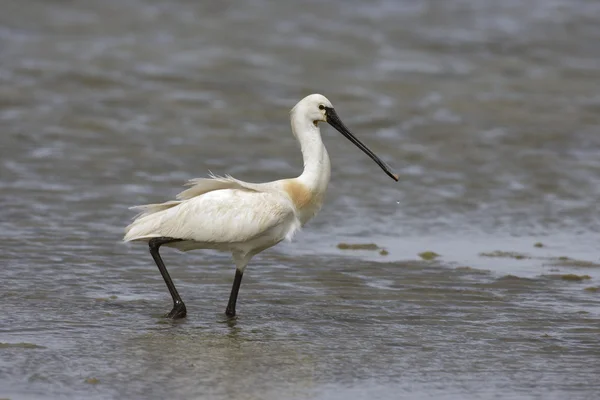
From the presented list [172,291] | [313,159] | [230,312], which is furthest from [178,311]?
[313,159]

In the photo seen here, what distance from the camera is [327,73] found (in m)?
19.6

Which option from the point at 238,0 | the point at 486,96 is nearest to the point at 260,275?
the point at 486,96

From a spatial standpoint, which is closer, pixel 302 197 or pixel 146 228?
pixel 146 228

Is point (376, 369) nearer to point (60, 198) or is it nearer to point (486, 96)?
point (60, 198)

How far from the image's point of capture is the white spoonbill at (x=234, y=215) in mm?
8594

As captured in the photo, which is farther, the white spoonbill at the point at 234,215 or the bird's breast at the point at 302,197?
the bird's breast at the point at 302,197

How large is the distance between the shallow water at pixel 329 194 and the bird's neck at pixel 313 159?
84 cm

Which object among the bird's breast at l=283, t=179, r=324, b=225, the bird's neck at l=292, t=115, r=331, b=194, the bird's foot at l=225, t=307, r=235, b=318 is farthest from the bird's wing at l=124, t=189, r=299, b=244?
the bird's foot at l=225, t=307, r=235, b=318

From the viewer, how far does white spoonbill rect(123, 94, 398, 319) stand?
8594 millimetres

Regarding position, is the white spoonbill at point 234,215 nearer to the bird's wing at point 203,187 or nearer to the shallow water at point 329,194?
the bird's wing at point 203,187

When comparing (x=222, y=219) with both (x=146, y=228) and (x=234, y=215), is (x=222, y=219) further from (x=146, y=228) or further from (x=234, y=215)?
(x=146, y=228)

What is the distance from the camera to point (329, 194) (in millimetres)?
13109

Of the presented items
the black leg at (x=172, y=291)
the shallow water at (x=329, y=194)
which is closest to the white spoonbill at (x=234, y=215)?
the black leg at (x=172, y=291)

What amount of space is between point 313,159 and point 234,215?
2.61 ft
